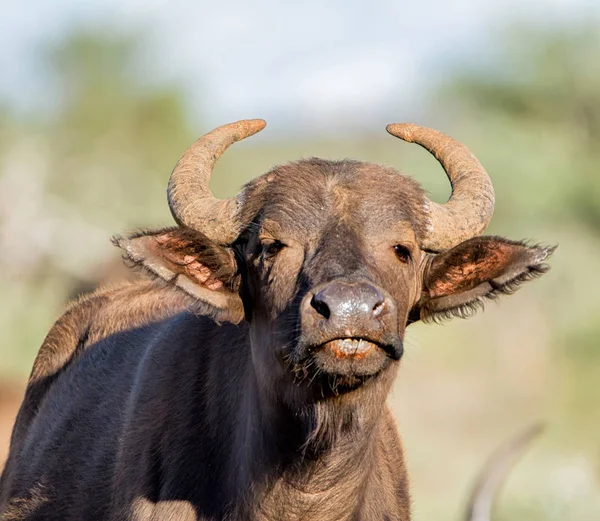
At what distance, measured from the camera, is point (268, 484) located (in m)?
7.04

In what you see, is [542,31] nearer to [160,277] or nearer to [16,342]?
[16,342]

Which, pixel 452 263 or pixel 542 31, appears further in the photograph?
pixel 542 31

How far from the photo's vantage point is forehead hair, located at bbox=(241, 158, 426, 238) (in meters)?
6.86

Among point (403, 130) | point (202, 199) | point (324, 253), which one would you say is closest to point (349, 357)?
point (324, 253)

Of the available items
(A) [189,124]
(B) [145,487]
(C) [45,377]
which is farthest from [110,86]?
(B) [145,487]

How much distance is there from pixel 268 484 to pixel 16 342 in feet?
50.1

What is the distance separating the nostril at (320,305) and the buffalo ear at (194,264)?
1040 mm

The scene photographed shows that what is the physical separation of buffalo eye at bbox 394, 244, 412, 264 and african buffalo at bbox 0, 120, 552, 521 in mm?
16

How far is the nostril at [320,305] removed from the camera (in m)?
6.19

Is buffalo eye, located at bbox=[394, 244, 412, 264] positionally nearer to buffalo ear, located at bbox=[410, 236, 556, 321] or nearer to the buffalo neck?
buffalo ear, located at bbox=[410, 236, 556, 321]

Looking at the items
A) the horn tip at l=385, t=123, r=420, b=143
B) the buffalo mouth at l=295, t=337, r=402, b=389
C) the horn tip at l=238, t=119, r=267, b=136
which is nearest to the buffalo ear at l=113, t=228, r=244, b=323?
the horn tip at l=238, t=119, r=267, b=136

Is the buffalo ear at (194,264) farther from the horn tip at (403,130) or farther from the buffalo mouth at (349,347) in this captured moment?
the horn tip at (403,130)

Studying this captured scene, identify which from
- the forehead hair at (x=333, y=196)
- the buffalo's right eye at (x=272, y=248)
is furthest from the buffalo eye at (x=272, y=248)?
the forehead hair at (x=333, y=196)

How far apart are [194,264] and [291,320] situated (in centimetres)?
81
